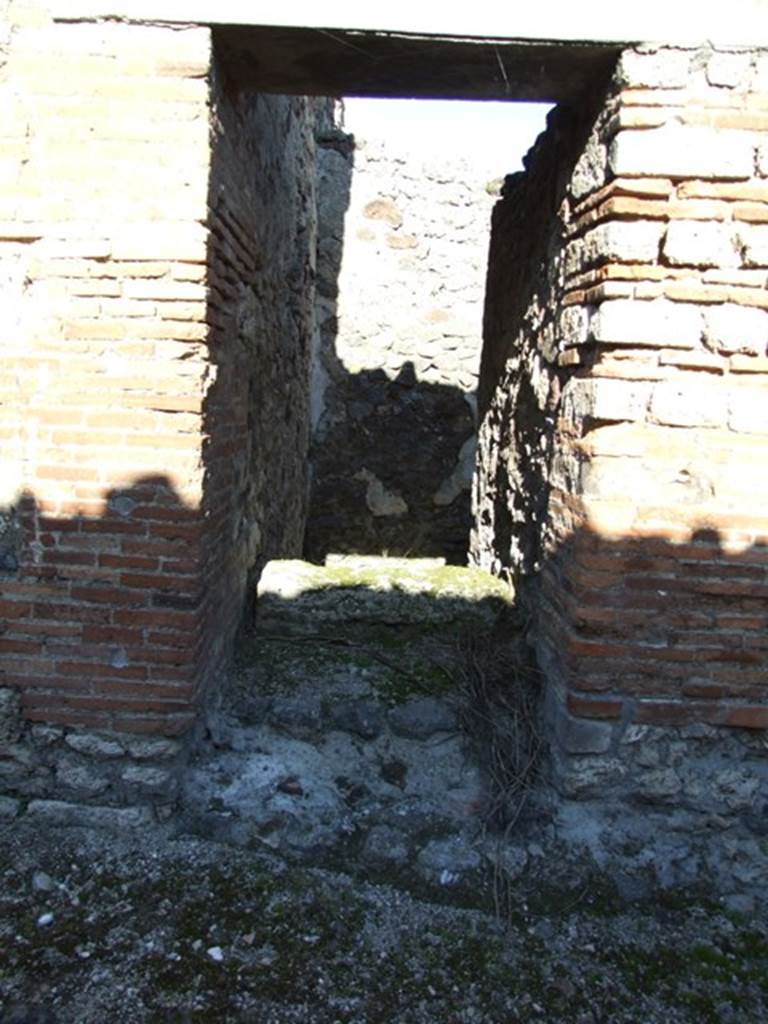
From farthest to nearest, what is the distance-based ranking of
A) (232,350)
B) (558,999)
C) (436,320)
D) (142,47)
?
(436,320)
(232,350)
(142,47)
(558,999)

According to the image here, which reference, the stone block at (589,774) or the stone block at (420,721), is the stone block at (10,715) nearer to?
the stone block at (420,721)

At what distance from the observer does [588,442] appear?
2.37 meters

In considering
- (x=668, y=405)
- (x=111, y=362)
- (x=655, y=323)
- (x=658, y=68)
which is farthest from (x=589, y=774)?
(x=658, y=68)

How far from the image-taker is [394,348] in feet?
23.4

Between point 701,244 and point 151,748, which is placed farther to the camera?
point 151,748

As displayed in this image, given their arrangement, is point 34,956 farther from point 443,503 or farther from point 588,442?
point 443,503

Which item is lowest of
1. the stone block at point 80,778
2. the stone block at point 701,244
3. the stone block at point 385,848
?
the stone block at point 385,848

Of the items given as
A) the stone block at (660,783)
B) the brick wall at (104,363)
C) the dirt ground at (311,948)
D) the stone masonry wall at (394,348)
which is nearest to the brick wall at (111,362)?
the brick wall at (104,363)

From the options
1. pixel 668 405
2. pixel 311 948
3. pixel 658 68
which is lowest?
pixel 311 948

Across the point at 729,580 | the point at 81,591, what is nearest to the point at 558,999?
the point at 729,580

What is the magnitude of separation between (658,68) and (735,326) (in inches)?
31.4

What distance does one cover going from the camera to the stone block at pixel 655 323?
2.26 m

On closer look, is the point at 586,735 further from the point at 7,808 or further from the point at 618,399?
the point at 7,808

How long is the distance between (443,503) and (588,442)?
505cm
